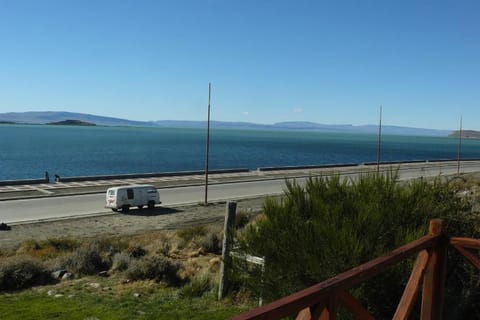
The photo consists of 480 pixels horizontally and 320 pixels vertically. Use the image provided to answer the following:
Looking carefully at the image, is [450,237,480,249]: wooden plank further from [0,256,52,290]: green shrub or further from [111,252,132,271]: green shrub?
[0,256,52,290]: green shrub

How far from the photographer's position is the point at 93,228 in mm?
20719

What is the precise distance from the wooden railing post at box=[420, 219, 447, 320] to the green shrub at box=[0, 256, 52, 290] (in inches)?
382

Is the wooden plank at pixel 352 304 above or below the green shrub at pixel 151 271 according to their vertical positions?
above

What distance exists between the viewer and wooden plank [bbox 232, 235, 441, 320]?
1.97 metres

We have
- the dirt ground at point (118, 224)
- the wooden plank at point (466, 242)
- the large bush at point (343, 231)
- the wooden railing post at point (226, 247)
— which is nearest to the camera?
the wooden plank at point (466, 242)

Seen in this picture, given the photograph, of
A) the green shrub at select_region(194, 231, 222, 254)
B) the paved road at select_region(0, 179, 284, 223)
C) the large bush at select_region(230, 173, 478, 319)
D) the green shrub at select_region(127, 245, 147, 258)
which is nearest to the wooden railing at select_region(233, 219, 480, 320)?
the large bush at select_region(230, 173, 478, 319)

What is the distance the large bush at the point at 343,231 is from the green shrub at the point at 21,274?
621 centimetres

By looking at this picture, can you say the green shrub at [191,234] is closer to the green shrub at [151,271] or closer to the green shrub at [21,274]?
the green shrub at [151,271]

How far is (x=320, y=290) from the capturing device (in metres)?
2.35

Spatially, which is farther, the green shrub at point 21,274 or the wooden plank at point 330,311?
the green shrub at point 21,274

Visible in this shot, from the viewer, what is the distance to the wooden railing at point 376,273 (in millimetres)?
2131

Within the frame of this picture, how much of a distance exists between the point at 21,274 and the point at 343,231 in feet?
27.7

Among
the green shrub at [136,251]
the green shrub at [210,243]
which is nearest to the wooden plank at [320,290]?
the green shrub at [136,251]

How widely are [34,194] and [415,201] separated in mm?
28207
